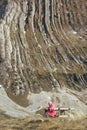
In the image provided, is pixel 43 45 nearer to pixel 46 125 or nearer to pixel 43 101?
pixel 43 101

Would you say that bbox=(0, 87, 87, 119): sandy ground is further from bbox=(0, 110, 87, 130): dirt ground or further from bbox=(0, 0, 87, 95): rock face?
bbox=(0, 110, 87, 130): dirt ground

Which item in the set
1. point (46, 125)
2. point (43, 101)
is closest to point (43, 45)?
point (43, 101)

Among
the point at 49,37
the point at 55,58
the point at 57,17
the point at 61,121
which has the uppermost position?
the point at 57,17

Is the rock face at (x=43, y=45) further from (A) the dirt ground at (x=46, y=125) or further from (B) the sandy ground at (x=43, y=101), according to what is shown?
(A) the dirt ground at (x=46, y=125)

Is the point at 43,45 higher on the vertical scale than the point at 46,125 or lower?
higher

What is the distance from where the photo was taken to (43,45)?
5206cm

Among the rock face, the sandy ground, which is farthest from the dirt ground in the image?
the rock face

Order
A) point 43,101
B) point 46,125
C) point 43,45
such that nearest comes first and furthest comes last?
point 46,125 → point 43,101 → point 43,45

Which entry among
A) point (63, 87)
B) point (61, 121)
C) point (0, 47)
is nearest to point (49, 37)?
point (0, 47)

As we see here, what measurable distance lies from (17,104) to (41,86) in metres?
5.07

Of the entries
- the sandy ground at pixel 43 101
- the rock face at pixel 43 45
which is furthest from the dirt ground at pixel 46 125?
the rock face at pixel 43 45

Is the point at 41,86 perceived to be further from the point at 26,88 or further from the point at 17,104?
the point at 17,104

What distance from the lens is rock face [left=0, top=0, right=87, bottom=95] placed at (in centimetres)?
4391

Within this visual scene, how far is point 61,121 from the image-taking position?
12953 millimetres
